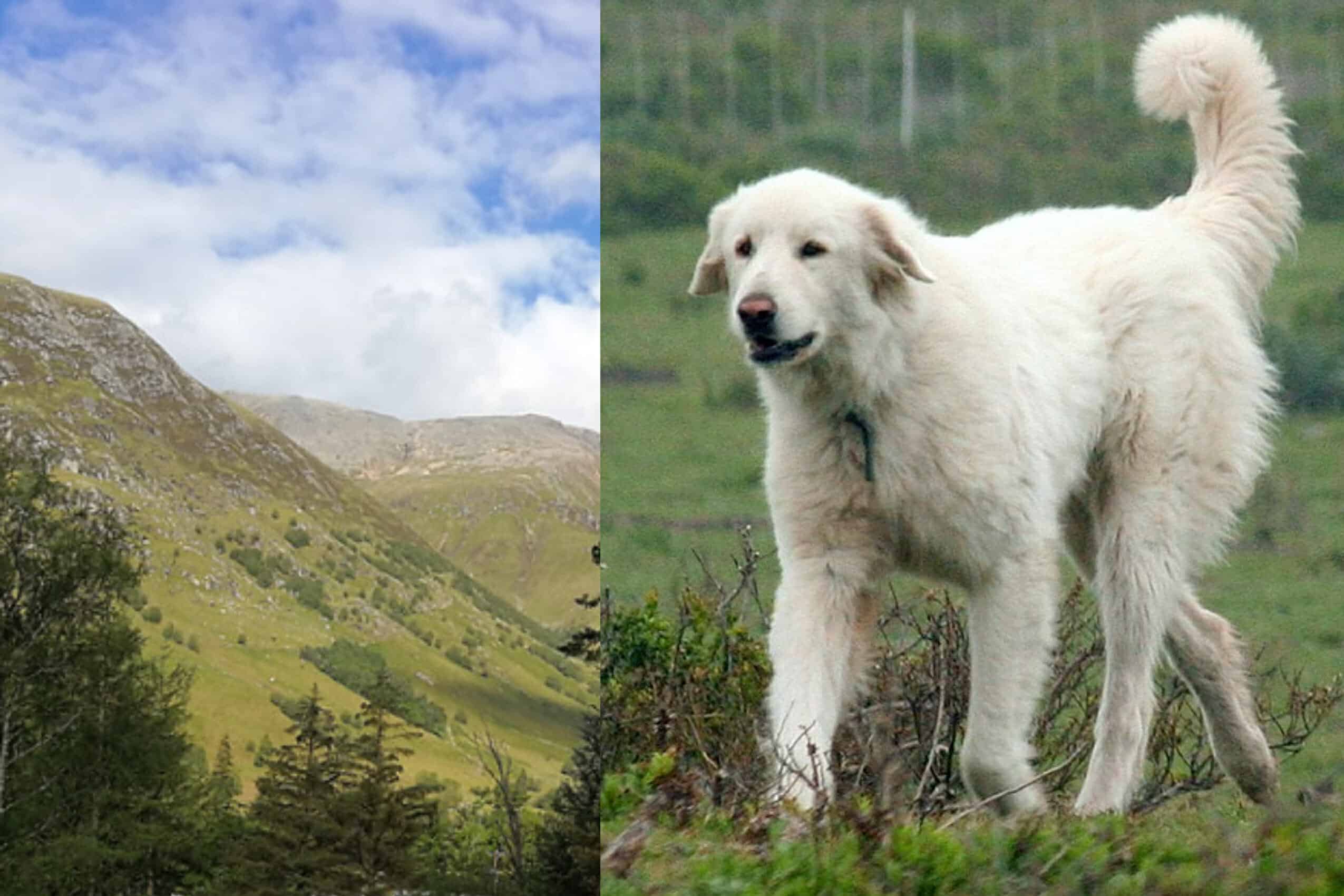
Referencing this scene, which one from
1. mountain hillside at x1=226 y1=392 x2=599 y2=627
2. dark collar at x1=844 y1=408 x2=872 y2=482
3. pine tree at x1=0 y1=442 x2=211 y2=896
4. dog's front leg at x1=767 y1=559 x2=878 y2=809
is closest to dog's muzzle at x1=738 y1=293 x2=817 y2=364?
dark collar at x1=844 y1=408 x2=872 y2=482

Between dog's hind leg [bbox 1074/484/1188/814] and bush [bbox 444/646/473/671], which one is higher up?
dog's hind leg [bbox 1074/484/1188/814]

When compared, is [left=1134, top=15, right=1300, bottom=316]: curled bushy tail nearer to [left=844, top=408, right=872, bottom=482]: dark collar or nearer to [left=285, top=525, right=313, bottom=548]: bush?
[left=844, top=408, right=872, bottom=482]: dark collar

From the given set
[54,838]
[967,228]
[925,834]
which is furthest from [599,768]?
[54,838]

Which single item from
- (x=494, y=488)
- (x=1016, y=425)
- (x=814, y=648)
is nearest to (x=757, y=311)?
(x=1016, y=425)

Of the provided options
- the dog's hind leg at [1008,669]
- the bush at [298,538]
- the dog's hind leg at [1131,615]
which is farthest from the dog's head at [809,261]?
the bush at [298,538]

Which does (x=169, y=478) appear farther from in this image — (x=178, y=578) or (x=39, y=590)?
(x=39, y=590)

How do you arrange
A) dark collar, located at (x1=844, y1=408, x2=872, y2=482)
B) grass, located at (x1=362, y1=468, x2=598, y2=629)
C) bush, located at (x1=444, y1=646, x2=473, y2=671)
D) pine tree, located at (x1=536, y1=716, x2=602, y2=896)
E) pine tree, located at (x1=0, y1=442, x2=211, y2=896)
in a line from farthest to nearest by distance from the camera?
grass, located at (x1=362, y1=468, x2=598, y2=629) → bush, located at (x1=444, y1=646, x2=473, y2=671) → pine tree, located at (x1=0, y1=442, x2=211, y2=896) → pine tree, located at (x1=536, y1=716, x2=602, y2=896) → dark collar, located at (x1=844, y1=408, x2=872, y2=482)

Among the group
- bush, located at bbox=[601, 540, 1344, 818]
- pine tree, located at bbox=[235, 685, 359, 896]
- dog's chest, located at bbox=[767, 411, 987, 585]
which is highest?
dog's chest, located at bbox=[767, 411, 987, 585]
